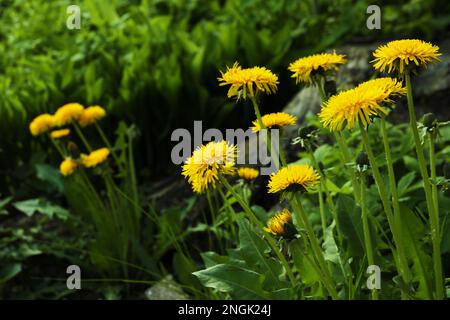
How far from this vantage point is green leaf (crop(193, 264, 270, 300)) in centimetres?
201

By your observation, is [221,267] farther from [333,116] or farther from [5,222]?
[5,222]

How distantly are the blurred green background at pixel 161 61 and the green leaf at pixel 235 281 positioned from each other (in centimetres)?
191

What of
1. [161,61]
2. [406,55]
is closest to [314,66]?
[406,55]

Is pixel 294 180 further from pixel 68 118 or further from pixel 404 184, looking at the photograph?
pixel 68 118

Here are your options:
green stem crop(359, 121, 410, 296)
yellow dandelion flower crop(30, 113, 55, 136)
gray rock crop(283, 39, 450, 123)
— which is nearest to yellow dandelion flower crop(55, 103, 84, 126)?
yellow dandelion flower crop(30, 113, 55, 136)

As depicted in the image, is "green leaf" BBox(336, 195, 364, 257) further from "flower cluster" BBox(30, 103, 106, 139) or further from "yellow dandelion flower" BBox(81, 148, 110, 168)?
"flower cluster" BBox(30, 103, 106, 139)

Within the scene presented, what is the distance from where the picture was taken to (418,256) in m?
2.00

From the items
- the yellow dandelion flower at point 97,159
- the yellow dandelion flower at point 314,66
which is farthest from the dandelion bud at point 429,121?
the yellow dandelion flower at point 97,159

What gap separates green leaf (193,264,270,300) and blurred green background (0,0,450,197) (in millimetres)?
1905

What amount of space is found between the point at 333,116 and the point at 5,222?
2622 millimetres

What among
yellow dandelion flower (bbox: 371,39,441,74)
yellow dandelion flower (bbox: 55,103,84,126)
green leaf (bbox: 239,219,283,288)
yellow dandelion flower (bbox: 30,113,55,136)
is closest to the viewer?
yellow dandelion flower (bbox: 371,39,441,74)

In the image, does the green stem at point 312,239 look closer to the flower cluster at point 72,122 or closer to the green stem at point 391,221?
the green stem at point 391,221

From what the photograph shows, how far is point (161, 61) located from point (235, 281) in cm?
226

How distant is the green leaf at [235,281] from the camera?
2.01m
